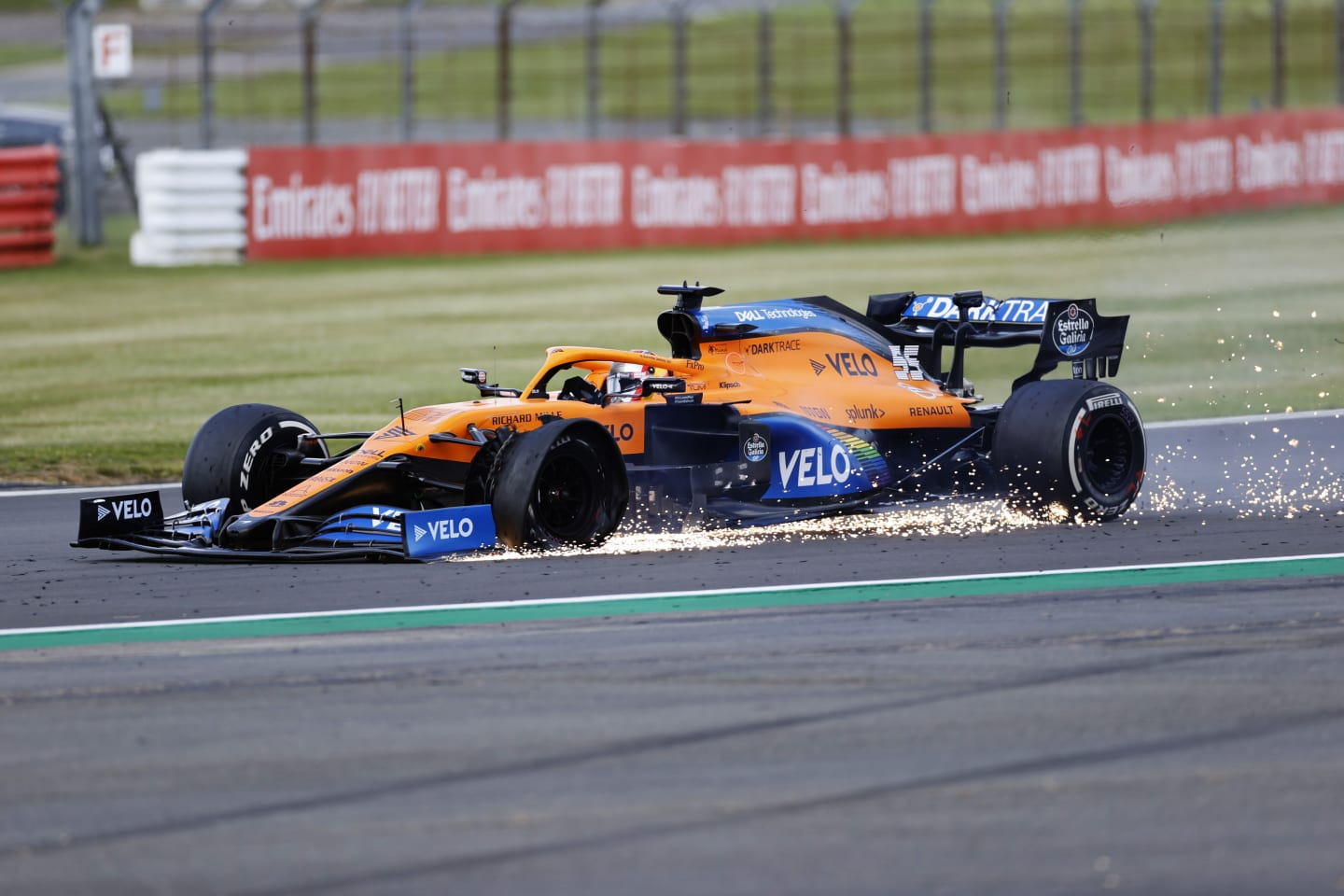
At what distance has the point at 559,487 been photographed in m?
9.05

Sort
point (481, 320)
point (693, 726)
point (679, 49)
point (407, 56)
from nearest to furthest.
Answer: point (693, 726) → point (481, 320) → point (407, 56) → point (679, 49)

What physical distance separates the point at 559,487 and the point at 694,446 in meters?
0.93

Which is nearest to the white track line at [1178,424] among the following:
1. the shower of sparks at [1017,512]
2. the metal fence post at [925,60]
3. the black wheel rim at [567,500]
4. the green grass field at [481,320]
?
the green grass field at [481,320]

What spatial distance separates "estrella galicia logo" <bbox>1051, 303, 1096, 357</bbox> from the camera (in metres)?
10.8

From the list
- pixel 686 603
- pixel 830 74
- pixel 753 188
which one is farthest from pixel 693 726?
pixel 830 74

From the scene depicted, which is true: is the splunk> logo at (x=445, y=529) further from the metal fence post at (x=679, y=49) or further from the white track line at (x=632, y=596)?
the metal fence post at (x=679, y=49)

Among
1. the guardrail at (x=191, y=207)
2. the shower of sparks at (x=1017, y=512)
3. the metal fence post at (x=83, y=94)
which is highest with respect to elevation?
the metal fence post at (x=83, y=94)

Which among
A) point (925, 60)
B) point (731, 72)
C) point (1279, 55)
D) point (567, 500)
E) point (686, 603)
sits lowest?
point (686, 603)

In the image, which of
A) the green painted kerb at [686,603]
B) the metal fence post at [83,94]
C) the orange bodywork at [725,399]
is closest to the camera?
the green painted kerb at [686,603]

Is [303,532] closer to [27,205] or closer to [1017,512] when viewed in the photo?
[1017,512]

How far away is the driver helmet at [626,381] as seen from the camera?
384 inches

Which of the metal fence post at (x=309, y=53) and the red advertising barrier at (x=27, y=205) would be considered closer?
the red advertising barrier at (x=27, y=205)

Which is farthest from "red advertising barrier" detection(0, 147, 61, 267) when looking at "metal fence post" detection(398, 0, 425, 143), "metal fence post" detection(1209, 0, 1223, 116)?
"metal fence post" detection(1209, 0, 1223, 116)

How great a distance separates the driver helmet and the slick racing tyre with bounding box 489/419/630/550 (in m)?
0.62
